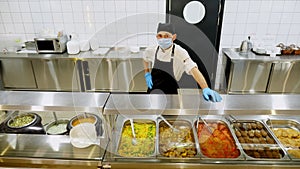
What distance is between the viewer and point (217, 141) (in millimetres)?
1381

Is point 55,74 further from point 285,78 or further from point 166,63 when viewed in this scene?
point 285,78

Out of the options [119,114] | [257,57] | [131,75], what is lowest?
[131,75]

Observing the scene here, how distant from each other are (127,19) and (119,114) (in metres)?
2.71

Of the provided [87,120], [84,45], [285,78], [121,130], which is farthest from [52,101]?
[285,78]

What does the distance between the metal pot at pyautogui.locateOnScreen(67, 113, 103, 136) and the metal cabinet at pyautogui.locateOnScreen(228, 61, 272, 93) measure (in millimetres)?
2578

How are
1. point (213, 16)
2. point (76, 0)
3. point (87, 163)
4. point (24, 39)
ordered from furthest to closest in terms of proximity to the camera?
point (24, 39) → point (76, 0) → point (213, 16) → point (87, 163)

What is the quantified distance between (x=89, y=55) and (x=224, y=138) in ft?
8.81

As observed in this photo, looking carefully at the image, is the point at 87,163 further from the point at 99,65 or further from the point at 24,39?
the point at 24,39

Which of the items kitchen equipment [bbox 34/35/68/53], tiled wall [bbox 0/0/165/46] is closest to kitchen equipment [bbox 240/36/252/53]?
tiled wall [bbox 0/0/165/46]

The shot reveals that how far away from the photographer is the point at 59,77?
3670 millimetres

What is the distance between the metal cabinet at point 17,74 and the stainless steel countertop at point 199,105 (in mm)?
2993

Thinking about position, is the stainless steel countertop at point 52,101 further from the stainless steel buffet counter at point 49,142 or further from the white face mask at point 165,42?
the white face mask at point 165,42

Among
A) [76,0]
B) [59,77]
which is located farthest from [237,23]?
[59,77]

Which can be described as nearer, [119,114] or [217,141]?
[119,114]
